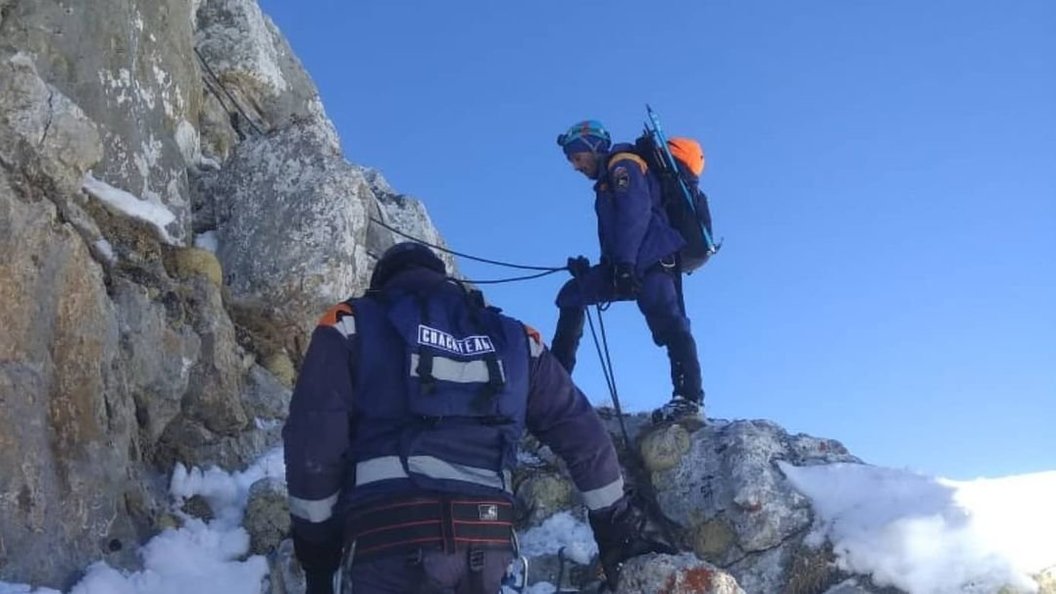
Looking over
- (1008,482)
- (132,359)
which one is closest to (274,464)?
(132,359)

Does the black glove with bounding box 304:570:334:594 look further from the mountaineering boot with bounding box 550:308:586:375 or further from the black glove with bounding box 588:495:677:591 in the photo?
the mountaineering boot with bounding box 550:308:586:375

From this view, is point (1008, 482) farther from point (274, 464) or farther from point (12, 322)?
point (12, 322)

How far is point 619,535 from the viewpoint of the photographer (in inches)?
226

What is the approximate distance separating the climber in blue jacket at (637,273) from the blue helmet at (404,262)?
3959mm

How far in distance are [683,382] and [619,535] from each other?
390cm

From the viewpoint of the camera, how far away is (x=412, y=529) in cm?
438

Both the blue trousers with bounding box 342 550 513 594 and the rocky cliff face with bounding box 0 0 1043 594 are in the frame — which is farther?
the rocky cliff face with bounding box 0 0 1043 594

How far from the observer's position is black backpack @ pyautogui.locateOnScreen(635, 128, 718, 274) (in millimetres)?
9594

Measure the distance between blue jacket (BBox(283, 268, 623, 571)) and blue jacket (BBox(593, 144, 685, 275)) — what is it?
168 inches

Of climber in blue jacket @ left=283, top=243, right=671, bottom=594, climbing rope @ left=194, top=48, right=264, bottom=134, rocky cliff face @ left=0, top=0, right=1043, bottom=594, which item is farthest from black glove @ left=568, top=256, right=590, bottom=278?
climbing rope @ left=194, top=48, right=264, bottom=134

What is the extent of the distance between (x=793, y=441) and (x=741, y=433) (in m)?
0.69

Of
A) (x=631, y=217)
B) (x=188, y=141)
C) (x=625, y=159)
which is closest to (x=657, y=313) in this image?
(x=631, y=217)

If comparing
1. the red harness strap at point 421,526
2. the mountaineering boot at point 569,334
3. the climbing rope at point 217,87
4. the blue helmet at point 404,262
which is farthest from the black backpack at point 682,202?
the climbing rope at point 217,87

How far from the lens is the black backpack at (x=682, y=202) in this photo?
959cm
